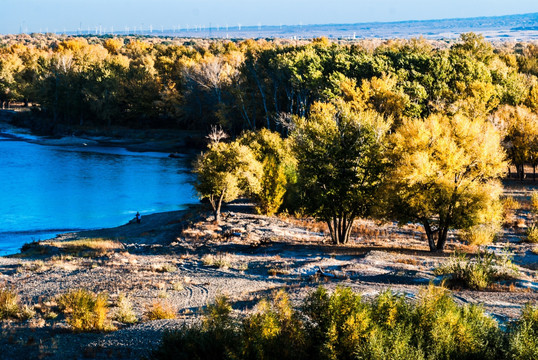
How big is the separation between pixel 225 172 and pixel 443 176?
13483 mm

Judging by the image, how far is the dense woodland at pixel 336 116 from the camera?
2444cm

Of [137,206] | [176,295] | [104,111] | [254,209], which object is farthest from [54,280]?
[104,111]

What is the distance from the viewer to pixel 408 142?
969 inches

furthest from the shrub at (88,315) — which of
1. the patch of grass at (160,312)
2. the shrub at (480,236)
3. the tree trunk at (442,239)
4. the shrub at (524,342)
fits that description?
the shrub at (480,236)

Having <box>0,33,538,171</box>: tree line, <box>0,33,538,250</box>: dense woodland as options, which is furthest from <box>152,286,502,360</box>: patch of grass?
<box>0,33,538,171</box>: tree line

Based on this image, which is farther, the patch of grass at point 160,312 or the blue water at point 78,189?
the blue water at point 78,189

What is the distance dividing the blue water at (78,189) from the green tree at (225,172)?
960 centimetres

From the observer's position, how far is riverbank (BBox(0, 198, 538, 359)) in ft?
43.6

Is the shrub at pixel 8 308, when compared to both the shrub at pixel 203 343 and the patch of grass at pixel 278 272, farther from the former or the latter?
the patch of grass at pixel 278 272

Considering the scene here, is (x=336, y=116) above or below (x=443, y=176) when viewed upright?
above

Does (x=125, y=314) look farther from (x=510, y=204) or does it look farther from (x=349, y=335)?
(x=510, y=204)

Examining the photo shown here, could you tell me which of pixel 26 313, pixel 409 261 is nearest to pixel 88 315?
pixel 26 313

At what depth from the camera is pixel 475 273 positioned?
56.4ft

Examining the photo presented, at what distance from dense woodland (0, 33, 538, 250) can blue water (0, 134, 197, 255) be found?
8.15m
